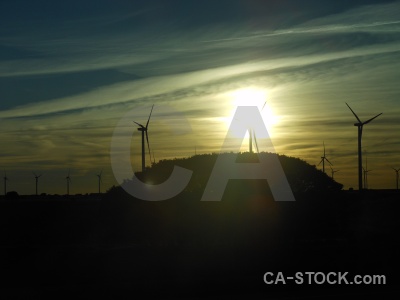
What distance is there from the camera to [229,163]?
99.9 m

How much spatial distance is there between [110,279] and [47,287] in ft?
11.3

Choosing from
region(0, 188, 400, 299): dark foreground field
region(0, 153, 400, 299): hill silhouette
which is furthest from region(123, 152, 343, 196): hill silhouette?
region(0, 188, 400, 299): dark foreground field

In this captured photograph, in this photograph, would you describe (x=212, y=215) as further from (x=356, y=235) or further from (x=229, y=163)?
(x=229, y=163)

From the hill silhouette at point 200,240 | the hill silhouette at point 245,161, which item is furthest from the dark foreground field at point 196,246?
the hill silhouette at point 245,161

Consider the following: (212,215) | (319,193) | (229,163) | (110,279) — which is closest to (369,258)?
(110,279)

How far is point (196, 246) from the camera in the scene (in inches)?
2125
